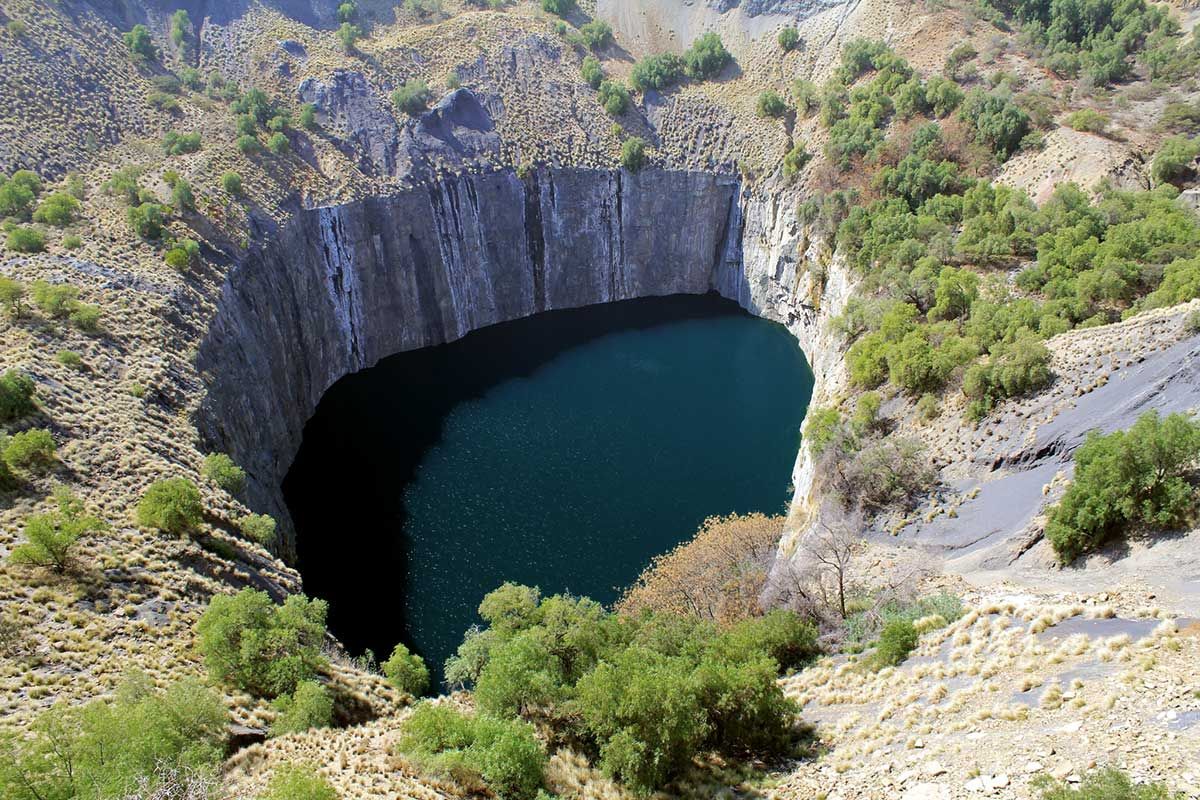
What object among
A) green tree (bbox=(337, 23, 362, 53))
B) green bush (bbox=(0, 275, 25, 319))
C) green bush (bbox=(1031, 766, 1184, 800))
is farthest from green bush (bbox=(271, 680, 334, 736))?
green tree (bbox=(337, 23, 362, 53))

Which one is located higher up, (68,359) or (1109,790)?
(68,359)

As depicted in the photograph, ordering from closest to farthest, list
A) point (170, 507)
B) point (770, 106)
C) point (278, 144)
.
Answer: point (170, 507) < point (278, 144) < point (770, 106)

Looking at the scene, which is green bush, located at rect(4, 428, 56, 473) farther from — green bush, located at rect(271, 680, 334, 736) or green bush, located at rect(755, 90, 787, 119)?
green bush, located at rect(755, 90, 787, 119)

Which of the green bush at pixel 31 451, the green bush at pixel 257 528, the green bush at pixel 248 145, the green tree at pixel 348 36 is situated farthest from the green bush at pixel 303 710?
the green tree at pixel 348 36

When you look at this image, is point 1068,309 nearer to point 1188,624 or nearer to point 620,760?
point 1188,624

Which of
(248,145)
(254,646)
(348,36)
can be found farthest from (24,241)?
(348,36)

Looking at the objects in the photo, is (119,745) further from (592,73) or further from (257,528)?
(592,73)

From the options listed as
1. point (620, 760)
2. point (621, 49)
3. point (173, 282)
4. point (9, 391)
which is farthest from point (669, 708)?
point (621, 49)
